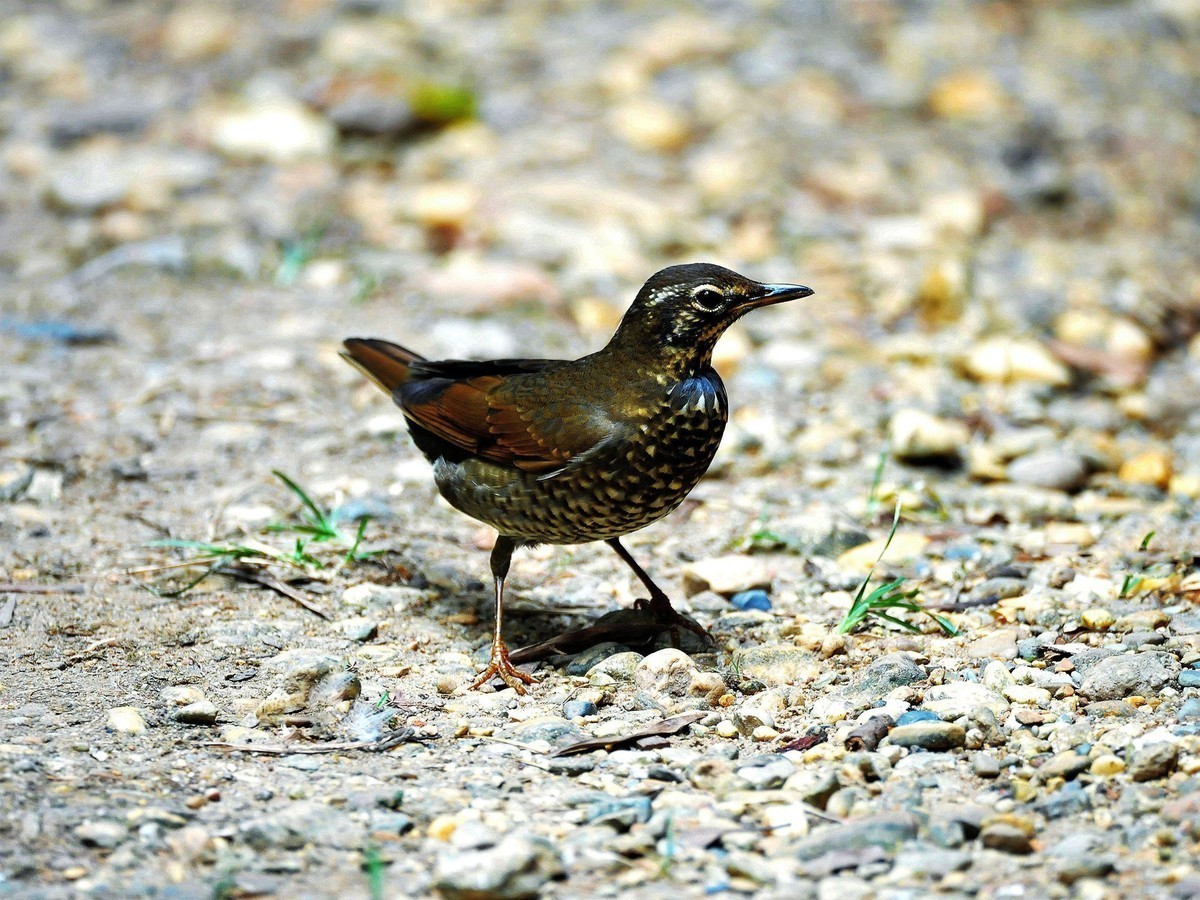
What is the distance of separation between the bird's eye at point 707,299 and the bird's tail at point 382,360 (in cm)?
136

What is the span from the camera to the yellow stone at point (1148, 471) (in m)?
6.09

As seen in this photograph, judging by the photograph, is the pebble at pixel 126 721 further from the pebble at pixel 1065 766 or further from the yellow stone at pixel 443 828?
the pebble at pixel 1065 766

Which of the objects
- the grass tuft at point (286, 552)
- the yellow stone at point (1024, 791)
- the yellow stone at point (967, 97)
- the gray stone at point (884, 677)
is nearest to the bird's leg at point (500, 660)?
the grass tuft at point (286, 552)

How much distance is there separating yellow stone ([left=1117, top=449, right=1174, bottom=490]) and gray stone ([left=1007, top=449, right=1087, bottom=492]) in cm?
19

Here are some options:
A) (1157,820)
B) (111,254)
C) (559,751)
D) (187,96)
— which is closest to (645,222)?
(111,254)

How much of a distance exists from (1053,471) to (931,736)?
8.47ft

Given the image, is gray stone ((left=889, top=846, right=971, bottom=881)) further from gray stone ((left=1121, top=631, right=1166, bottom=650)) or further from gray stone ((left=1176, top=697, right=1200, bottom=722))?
gray stone ((left=1121, top=631, right=1166, bottom=650))

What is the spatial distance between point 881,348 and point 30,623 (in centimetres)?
478

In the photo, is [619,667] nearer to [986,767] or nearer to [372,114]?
[986,767]

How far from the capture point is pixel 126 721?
4.01 meters

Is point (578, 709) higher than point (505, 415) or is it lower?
lower

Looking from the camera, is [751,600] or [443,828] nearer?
[443,828]

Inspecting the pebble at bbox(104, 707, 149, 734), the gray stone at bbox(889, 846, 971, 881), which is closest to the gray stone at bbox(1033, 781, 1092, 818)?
the gray stone at bbox(889, 846, 971, 881)

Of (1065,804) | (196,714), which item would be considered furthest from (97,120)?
(1065,804)
